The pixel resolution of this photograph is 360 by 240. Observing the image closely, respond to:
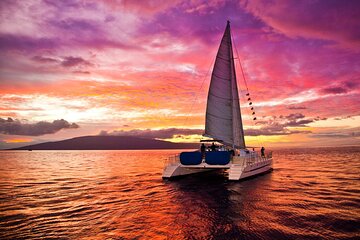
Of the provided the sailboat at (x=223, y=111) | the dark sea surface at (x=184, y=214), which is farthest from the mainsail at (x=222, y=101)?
the dark sea surface at (x=184, y=214)

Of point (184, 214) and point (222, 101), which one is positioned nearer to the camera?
point (184, 214)

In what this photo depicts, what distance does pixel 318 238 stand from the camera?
9164 millimetres

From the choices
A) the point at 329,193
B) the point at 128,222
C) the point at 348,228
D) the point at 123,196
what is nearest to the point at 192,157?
the point at 123,196

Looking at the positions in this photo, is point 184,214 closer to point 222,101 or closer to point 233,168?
point 233,168

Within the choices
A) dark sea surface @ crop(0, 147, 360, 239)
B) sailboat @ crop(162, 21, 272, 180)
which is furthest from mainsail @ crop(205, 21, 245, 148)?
dark sea surface @ crop(0, 147, 360, 239)

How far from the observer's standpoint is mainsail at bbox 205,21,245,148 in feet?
91.2

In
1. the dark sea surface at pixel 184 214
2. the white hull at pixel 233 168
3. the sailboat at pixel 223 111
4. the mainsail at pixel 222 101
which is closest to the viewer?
the dark sea surface at pixel 184 214

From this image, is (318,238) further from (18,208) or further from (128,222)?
(18,208)

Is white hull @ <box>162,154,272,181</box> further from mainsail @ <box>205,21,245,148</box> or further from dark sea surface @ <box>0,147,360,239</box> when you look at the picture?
mainsail @ <box>205,21,245,148</box>

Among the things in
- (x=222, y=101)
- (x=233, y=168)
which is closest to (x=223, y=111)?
(x=222, y=101)

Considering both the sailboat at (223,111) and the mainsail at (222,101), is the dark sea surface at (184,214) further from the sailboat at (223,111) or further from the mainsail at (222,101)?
the mainsail at (222,101)

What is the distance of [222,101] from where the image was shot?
27906mm

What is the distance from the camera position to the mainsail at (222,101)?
91.2 ft

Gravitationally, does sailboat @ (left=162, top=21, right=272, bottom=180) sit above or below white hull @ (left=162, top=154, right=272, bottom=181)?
above
